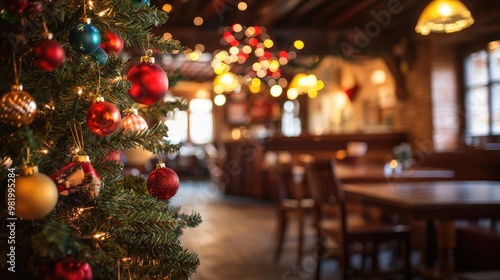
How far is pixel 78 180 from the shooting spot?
3.06 ft

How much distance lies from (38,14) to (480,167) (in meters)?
5.47

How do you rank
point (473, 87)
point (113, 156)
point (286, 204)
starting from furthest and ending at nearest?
point (473, 87), point (286, 204), point (113, 156)

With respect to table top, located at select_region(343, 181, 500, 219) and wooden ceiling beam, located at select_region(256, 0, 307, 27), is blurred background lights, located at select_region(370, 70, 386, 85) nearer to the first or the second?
wooden ceiling beam, located at select_region(256, 0, 307, 27)

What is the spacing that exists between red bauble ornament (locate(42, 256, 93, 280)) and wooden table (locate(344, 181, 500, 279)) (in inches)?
74.6

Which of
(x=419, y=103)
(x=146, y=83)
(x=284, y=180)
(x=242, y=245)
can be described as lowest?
(x=242, y=245)

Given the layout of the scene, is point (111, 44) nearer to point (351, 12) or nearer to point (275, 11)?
point (275, 11)

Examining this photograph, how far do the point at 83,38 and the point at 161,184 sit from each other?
377 mm

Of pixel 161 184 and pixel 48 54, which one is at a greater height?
pixel 48 54

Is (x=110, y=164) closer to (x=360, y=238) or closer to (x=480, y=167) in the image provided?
(x=360, y=238)

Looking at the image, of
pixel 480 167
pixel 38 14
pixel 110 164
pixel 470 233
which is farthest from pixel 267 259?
pixel 38 14

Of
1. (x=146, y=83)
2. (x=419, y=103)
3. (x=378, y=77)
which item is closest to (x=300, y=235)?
(x=146, y=83)

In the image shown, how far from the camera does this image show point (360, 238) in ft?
10.3

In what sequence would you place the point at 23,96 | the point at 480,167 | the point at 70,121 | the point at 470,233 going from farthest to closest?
the point at 480,167
the point at 470,233
the point at 70,121
the point at 23,96

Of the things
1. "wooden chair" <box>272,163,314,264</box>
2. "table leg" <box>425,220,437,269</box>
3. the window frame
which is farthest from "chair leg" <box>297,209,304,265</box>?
the window frame
